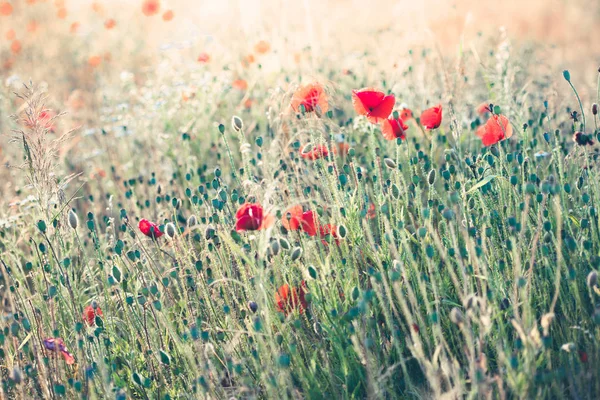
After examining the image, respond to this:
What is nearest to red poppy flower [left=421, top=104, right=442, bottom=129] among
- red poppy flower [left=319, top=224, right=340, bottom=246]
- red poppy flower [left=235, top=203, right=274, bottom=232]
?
red poppy flower [left=319, top=224, right=340, bottom=246]

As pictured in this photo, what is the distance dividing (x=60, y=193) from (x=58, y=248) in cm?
22

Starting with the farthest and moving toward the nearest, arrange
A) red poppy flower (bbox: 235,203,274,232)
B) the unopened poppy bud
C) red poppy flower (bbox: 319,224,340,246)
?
the unopened poppy bud
red poppy flower (bbox: 319,224,340,246)
red poppy flower (bbox: 235,203,274,232)

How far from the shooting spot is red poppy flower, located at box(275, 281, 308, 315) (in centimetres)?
238

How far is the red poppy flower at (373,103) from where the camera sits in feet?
8.66

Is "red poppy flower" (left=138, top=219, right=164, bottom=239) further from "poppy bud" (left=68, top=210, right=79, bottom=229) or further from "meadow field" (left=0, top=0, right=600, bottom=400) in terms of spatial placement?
"poppy bud" (left=68, top=210, right=79, bottom=229)

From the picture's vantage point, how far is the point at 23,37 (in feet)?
26.5

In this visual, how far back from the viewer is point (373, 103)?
266cm

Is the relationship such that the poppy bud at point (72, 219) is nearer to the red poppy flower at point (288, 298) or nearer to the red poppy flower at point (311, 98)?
the red poppy flower at point (288, 298)

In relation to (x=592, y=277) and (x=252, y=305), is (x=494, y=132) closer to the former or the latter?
(x=592, y=277)

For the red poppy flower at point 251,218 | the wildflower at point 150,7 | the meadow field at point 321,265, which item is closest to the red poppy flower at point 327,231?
the meadow field at point 321,265

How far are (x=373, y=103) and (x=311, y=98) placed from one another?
27cm

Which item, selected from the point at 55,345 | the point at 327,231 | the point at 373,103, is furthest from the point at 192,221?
the point at 373,103

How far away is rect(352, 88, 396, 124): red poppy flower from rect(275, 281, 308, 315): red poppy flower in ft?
2.44

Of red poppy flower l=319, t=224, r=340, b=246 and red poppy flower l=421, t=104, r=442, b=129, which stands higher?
red poppy flower l=421, t=104, r=442, b=129
